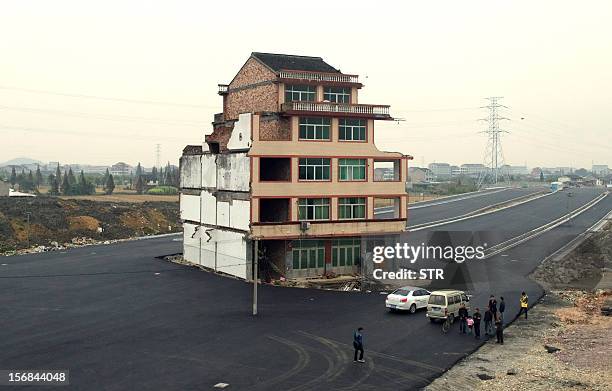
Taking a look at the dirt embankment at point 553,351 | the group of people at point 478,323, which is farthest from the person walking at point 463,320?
the dirt embankment at point 553,351

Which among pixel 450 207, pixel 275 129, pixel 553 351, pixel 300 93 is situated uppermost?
pixel 300 93

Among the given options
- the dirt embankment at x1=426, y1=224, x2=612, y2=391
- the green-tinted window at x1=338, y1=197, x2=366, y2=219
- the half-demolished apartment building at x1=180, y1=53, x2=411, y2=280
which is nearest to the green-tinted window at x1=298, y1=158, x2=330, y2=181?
the half-demolished apartment building at x1=180, y1=53, x2=411, y2=280

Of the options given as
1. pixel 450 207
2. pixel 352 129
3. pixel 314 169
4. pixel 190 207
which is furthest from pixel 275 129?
pixel 450 207

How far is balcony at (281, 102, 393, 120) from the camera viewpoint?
5341cm

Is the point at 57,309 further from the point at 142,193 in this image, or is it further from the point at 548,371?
the point at 142,193

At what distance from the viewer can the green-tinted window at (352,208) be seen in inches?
2179

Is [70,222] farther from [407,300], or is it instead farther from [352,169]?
[407,300]

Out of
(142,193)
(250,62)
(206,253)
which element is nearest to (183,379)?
(206,253)

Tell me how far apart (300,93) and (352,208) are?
11.5 meters

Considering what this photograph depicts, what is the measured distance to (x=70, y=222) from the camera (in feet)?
295

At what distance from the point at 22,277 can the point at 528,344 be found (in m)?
42.0

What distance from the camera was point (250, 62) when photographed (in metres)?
60.2

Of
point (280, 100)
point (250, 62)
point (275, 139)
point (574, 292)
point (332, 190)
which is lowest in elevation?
point (574, 292)

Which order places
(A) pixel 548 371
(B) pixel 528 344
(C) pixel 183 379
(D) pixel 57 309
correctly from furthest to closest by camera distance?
(D) pixel 57 309
(B) pixel 528 344
(A) pixel 548 371
(C) pixel 183 379
